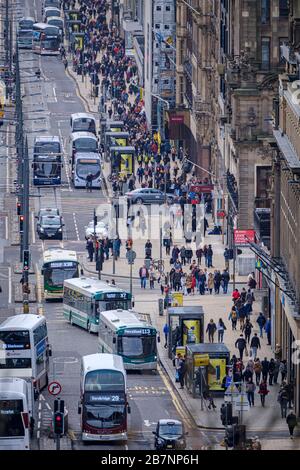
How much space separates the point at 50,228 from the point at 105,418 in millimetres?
61156

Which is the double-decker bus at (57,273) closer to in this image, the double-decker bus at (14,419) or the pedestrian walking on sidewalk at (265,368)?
the pedestrian walking on sidewalk at (265,368)

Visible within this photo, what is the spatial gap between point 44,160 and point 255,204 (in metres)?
38.3

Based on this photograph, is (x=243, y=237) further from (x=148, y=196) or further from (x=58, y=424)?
(x=58, y=424)

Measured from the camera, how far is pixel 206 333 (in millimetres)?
101688

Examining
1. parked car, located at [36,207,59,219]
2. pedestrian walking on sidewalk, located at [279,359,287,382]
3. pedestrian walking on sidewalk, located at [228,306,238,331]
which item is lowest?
parked car, located at [36,207,59,219]

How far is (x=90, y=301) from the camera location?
10594cm

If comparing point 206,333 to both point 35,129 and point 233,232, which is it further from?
point 35,129

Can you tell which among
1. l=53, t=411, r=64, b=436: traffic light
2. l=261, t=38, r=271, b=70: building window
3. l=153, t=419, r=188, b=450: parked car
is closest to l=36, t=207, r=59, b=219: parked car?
l=261, t=38, r=271, b=70: building window

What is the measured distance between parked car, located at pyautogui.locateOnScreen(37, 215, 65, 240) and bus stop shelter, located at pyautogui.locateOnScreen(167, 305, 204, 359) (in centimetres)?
4236

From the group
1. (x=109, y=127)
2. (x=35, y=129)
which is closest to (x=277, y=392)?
(x=109, y=127)

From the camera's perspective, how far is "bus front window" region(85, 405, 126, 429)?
3073 inches

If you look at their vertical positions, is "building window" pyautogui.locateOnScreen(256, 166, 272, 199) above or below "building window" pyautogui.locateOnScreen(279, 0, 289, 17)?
below

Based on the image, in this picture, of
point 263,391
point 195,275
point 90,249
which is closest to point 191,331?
point 263,391

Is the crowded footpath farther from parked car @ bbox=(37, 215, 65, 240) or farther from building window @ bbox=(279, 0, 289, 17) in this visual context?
building window @ bbox=(279, 0, 289, 17)
